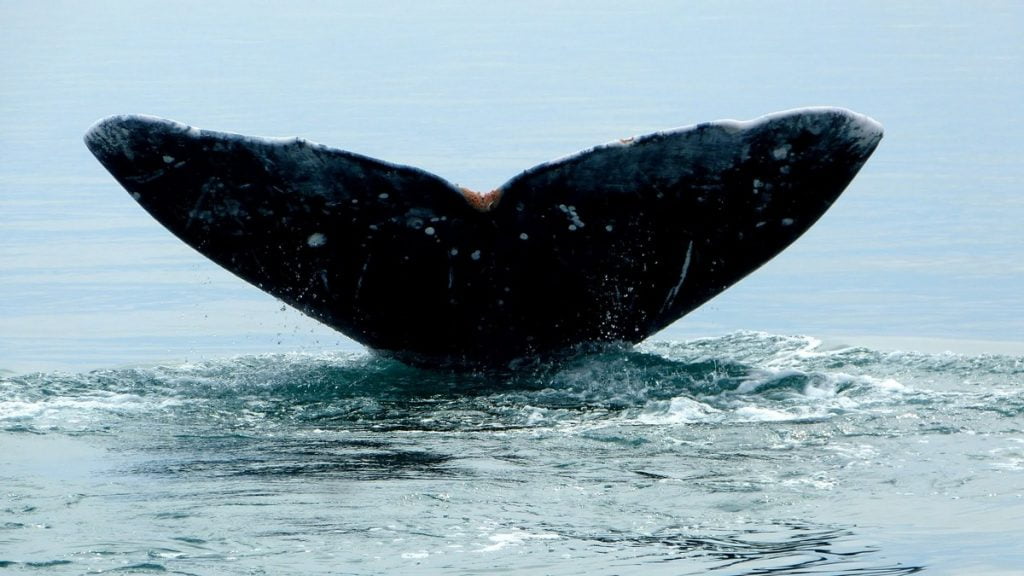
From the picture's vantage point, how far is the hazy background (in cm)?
1177

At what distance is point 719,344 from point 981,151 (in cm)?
1231

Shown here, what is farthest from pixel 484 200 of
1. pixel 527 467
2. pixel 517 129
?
pixel 517 129

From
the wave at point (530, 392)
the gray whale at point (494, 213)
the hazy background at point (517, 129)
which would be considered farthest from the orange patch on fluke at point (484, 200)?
the hazy background at point (517, 129)

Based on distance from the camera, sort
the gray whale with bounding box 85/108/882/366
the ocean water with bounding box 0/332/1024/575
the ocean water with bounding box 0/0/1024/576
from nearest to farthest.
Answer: the ocean water with bounding box 0/332/1024/575 < the ocean water with bounding box 0/0/1024/576 < the gray whale with bounding box 85/108/882/366

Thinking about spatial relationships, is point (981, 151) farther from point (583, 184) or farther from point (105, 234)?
point (583, 184)

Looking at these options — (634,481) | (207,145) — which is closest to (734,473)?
(634,481)

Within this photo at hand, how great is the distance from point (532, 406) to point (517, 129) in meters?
16.4

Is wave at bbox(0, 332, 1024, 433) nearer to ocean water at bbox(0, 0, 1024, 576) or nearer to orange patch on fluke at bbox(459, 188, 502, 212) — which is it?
ocean water at bbox(0, 0, 1024, 576)

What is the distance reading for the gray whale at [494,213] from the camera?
6676 millimetres

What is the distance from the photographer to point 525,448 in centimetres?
648

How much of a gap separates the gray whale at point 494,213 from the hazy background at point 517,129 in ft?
11.9

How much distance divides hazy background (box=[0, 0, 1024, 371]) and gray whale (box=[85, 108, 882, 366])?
3624 mm

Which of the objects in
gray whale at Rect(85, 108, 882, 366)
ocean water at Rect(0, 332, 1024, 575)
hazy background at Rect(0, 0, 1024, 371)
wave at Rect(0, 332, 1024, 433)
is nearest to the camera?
ocean water at Rect(0, 332, 1024, 575)

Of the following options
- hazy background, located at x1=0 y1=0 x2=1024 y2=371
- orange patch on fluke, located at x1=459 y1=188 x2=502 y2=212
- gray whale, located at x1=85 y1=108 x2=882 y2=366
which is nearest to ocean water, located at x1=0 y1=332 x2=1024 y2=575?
gray whale, located at x1=85 y1=108 x2=882 y2=366
